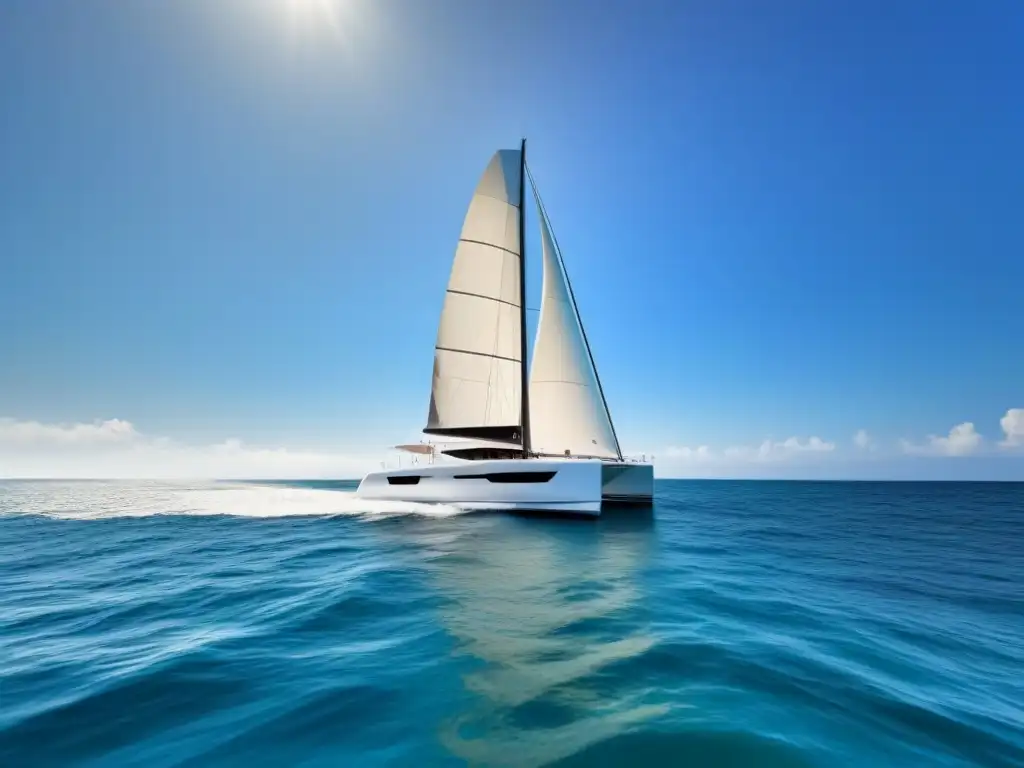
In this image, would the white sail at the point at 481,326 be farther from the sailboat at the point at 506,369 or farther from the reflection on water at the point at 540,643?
the reflection on water at the point at 540,643

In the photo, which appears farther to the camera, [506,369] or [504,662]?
[506,369]

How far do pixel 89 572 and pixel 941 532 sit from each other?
29603mm


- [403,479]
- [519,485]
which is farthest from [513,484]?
[403,479]

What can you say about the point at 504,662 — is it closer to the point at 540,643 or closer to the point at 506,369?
the point at 540,643

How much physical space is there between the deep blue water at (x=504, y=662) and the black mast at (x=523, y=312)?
31.7 ft

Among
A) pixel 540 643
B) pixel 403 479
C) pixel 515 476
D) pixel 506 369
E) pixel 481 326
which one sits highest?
pixel 481 326

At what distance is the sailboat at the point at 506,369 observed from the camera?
20.2m

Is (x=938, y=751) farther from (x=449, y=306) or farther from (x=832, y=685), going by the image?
(x=449, y=306)

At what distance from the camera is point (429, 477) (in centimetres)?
1952

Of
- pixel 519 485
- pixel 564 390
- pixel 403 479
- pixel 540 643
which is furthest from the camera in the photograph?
pixel 403 479

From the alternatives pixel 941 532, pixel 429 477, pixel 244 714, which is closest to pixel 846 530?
pixel 941 532

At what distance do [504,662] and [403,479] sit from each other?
56.6ft

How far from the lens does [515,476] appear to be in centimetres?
1706

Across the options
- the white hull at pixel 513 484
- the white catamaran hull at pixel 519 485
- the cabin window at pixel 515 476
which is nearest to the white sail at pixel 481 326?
the white hull at pixel 513 484
